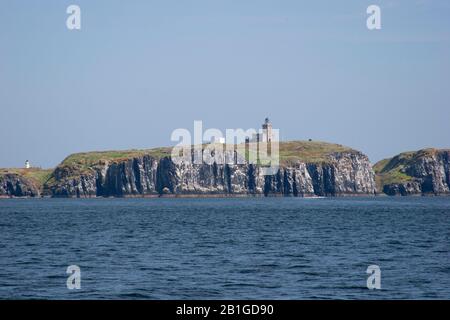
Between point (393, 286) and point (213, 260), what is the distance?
17753 mm

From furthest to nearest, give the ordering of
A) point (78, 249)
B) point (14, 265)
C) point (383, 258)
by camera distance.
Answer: point (78, 249)
point (383, 258)
point (14, 265)

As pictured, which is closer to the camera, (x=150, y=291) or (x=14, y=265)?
(x=150, y=291)

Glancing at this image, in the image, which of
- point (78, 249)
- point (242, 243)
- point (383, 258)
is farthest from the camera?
point (242, 243)
